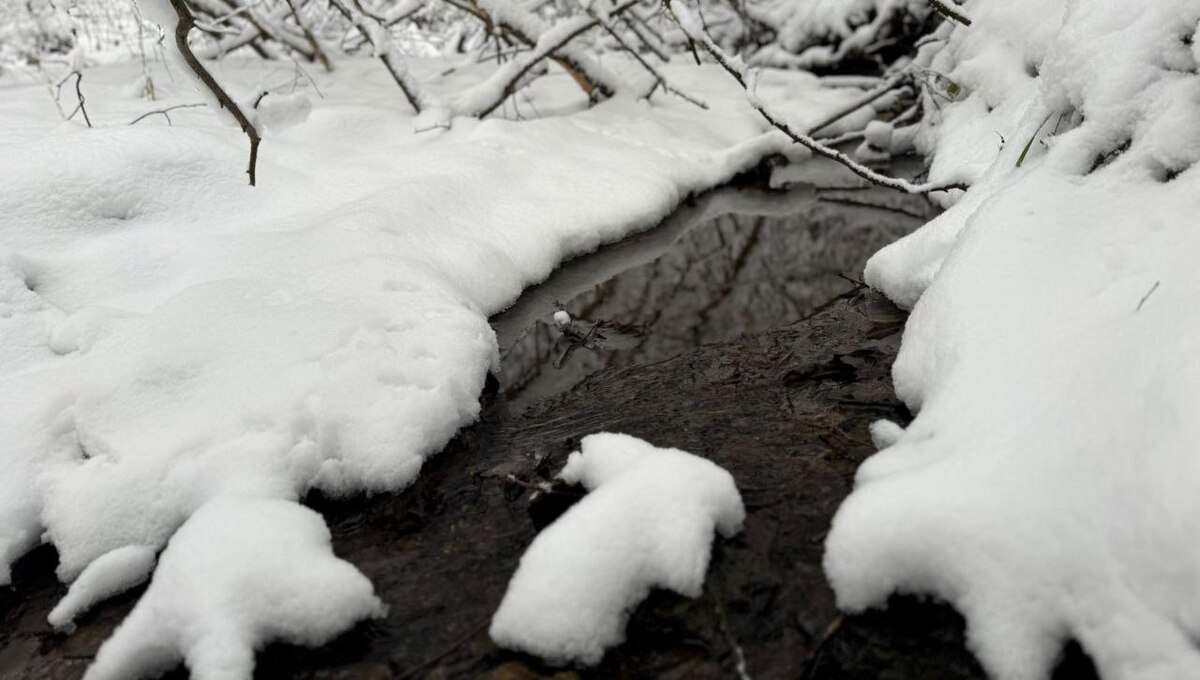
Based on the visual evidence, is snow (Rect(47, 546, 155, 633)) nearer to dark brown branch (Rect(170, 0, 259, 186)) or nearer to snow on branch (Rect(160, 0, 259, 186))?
dark brown branch (Rect(170, 0, 259, 186))

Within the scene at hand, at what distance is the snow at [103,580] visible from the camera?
1727mm

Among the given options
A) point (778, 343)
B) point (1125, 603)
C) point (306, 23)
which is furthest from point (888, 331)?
point (306, 23)

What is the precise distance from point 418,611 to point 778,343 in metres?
1.64

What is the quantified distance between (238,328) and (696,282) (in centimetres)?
206

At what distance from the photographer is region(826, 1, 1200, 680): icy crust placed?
125cm

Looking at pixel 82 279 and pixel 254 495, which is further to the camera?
pixel 82 279

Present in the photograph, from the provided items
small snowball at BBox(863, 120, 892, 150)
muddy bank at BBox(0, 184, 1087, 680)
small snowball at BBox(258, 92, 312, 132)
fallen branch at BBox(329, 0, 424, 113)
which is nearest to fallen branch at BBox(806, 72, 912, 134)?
small snowball at BBox(863, 120, 892, 150)

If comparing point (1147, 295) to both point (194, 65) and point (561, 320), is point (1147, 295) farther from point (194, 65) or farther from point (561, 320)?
point (194, 65)

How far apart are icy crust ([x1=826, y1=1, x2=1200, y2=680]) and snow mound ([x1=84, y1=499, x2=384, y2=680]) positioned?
1.05 metres

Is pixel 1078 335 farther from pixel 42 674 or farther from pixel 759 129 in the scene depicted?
pixel 759 129

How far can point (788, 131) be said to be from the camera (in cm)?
371


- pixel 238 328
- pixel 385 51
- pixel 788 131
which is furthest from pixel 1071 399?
pixel 385 51

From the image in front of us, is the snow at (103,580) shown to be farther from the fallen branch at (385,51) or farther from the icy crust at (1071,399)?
the fallen branch at (385,51)

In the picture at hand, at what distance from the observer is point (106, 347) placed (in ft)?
7.63
